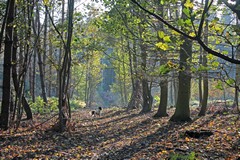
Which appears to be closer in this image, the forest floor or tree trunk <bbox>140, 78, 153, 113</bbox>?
the forest floor

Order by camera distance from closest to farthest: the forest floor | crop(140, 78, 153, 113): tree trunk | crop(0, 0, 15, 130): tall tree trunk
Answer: the forest floor → crop(0, 0, 15, 130): tall tree trunk → crop(140, 78, 153, 113): tree trunk

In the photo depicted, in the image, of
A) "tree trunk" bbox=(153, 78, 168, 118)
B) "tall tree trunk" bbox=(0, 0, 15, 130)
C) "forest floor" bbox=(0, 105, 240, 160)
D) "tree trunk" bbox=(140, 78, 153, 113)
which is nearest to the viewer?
"forest floor" bbox=(0, 105, 240, 160)

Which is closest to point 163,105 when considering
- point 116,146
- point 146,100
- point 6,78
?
point 146,100

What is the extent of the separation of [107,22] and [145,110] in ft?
24.6

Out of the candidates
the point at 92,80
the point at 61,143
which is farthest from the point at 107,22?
the point at 92,80

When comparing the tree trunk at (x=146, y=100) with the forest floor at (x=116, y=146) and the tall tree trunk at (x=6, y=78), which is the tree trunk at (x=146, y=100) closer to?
the forest floor at (x=116, y=146)

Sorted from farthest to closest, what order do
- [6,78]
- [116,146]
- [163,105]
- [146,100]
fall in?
1. [146,100]
2. [163,105]
3. [6,78]
4. [116,146]

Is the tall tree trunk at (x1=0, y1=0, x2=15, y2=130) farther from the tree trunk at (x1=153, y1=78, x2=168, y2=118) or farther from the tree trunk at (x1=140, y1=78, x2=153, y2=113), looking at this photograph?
the tree trunk at (x1=140, y1=78, x2=153, y2=113)

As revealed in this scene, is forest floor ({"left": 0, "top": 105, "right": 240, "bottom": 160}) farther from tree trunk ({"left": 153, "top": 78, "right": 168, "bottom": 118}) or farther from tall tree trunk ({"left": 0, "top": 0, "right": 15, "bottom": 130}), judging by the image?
tree trunk ({"left": 153, "top": 78, "right": 168, "bottom": 118})

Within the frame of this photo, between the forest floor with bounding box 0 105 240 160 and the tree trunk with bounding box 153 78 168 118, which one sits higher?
the tree trunk with bounding box 153 78 168 118

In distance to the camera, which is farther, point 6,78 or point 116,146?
point 6,78

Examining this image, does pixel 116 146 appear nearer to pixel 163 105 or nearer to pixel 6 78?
pixel 6 78

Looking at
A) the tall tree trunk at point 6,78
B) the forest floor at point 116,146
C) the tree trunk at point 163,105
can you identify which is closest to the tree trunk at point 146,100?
the tree trunk at point 163,105

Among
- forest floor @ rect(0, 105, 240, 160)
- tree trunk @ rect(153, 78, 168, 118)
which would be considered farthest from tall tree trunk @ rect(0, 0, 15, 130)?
tree trunk @ rect(153, 78, 168, 118)
